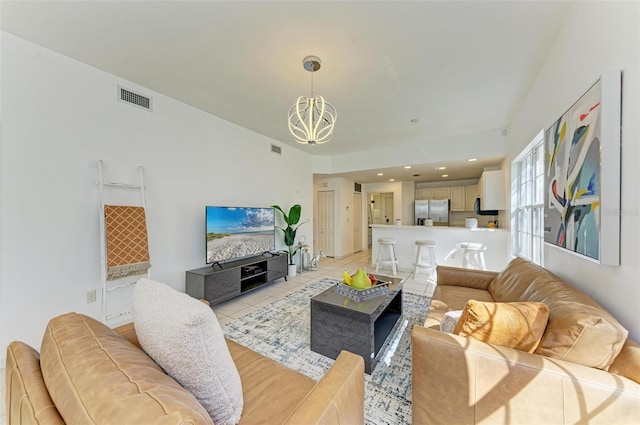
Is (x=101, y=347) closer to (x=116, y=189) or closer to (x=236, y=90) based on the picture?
(x=116, y=189)

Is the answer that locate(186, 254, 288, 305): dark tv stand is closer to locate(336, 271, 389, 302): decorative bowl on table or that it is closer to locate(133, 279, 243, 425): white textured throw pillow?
locate(336, 271, 389, 302): decorative bowl on table

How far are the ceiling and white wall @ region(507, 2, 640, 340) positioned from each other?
10.7 inches

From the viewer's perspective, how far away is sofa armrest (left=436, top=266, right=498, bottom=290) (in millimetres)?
2613

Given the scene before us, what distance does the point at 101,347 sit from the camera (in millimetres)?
800

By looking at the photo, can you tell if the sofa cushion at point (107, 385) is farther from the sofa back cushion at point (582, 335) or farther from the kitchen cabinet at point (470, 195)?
the kitchen cabinet at point (470, 195)

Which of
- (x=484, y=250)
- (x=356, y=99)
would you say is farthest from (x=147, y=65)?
(x=484, y=250)

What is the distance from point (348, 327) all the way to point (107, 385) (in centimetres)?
163

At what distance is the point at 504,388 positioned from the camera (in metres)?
1.06

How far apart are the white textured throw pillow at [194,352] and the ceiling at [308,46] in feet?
6.61

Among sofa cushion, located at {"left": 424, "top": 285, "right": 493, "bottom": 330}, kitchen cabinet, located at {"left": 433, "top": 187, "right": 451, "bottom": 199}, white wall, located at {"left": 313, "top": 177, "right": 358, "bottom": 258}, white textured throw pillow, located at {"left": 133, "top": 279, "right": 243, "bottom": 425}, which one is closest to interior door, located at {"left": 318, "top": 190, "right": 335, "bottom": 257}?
white wall, located at {"left": 313, "top": 177, "right": 358, "bottom": 258}

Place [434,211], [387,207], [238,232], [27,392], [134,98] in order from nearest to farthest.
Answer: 1. [27,392]
2. [134,98]
3. [238,232]
4. [434,211]
5. [387,207]

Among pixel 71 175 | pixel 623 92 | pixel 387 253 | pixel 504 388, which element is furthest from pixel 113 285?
pixel 387 253

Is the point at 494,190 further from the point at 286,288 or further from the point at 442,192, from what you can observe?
the point at 286,288

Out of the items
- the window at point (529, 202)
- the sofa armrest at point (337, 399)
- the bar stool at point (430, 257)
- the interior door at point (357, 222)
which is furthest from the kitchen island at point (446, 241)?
the sofa armrest at point (337, 399)
